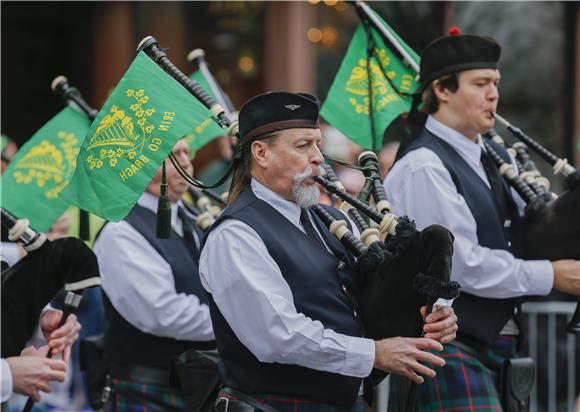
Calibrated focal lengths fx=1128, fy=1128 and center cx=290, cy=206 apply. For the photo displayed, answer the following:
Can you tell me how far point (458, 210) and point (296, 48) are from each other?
16.9 ft

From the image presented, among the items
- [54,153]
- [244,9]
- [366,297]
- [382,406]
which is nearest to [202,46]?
[244,9]

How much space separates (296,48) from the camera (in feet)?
30.6

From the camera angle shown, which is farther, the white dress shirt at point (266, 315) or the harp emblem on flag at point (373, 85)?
the harp emblem on flag at point (373, 85)

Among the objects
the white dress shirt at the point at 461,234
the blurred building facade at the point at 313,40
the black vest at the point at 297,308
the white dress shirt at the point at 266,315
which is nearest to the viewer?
the white dress shirt at the point at 266,315

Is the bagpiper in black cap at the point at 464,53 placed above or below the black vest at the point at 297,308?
above

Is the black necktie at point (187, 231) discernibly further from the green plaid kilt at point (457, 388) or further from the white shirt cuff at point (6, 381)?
the white shirt cuff at point (6, 381)

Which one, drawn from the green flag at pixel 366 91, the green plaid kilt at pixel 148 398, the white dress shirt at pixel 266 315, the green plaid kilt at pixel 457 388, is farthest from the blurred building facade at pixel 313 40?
the white dress shirt at pixel 266 315

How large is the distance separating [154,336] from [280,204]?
132 cm

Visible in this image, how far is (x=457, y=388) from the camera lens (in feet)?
14.5

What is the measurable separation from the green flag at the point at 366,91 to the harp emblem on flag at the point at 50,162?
4.02 feet

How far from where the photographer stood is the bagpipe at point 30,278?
12.8 feet

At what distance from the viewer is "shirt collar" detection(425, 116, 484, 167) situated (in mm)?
4668

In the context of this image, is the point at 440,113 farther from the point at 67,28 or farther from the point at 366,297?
the point at 67,28

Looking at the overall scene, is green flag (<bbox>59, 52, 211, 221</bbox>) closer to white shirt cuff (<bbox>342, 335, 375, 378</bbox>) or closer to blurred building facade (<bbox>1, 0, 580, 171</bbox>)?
white shirt cuff (<bbox>342, 335, 375, 378</bbox>)
